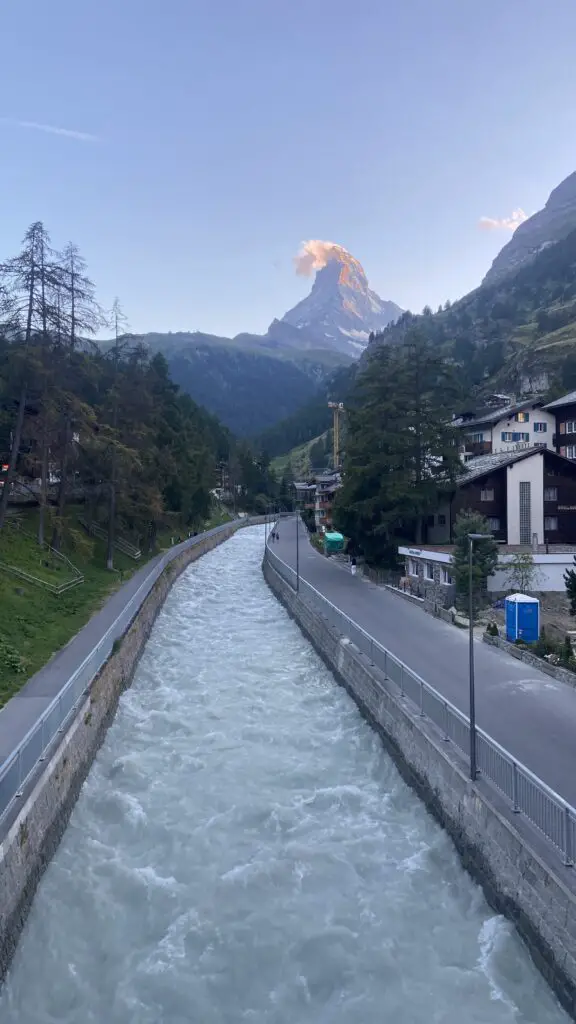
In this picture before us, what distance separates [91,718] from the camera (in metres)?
17.9

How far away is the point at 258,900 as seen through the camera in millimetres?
12477

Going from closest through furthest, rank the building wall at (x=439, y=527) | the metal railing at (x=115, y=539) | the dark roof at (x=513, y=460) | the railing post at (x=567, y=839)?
→ 1. the railing post at (x=567, y=839)
2. the dark roof at (x=513, y=460)
3. the building wall at (x=439, y=527)
4. the metal railing at (x=115, y=539)

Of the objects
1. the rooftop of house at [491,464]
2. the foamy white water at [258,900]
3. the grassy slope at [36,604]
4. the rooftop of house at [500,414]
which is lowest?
the foamy white water at [258,900]

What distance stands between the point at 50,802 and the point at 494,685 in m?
13.2

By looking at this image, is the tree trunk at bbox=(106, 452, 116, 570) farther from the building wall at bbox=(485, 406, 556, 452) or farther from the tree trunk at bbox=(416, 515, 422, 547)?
the building wall at bbox=(485, 406, 556, 452)

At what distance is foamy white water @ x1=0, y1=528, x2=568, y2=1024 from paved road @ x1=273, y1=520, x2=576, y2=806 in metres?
2.80

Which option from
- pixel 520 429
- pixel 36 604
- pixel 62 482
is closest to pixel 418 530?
pixel 62 482

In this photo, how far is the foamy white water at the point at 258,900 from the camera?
10.1m

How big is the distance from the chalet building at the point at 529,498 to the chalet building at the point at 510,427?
69.4 feet

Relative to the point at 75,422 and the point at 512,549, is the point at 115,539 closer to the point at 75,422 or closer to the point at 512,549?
the point at 75,422

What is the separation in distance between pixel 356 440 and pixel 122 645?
25352 millimetres

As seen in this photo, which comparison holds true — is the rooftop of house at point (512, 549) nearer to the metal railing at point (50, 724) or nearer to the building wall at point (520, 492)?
the building wall at point (520, 492)

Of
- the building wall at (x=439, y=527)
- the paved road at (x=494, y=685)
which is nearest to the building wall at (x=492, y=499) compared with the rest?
the building wall at (x=439, y=527)

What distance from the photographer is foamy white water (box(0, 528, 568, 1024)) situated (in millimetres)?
10078
